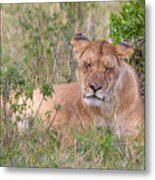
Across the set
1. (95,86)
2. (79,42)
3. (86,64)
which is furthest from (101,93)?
(79,42)

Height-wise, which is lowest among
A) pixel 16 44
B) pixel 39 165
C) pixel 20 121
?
pixel 39 165

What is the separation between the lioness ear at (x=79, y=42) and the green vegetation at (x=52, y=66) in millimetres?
25

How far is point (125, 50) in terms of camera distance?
329 centimetres

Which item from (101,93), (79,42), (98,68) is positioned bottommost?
(101,93)

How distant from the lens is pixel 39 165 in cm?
338

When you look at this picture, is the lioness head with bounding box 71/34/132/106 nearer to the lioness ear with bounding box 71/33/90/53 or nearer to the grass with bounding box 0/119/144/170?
the lioness ear with bounding box 71/33/90/53

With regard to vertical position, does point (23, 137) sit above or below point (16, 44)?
below

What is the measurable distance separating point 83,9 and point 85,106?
45cm

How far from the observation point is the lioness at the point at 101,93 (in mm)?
3295

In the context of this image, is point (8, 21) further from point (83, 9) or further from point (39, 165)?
point (39, 165)

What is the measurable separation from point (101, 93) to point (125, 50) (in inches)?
8.8

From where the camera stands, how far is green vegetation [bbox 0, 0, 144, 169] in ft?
10.8

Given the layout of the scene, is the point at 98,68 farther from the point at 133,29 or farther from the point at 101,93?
the point at 133,29

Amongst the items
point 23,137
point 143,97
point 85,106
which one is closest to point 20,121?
point 23,137
